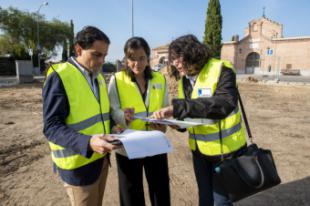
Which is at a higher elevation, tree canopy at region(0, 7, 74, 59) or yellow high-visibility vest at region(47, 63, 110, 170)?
tree canopy at region(0, 7, 74, 59)

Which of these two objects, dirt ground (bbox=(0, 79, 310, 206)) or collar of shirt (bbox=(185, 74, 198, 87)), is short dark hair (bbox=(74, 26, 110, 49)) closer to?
collar of shirt (bbox=(185, 74, 198, 87))

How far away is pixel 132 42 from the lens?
7.42 ft

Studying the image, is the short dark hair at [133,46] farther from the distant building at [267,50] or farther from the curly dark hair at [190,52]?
the distant building at [267,50]

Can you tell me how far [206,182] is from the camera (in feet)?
7.49

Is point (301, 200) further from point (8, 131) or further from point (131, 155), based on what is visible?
point (8, 131)

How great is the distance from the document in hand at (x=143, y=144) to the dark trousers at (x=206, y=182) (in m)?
0.61

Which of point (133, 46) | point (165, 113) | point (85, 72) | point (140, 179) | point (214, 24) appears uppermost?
point (214, 24)

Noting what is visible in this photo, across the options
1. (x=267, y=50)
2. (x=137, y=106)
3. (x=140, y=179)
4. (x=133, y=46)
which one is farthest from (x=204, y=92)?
(x=267, y=50)

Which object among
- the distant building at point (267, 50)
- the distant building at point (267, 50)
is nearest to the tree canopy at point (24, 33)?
the distant building at point (267, 50)

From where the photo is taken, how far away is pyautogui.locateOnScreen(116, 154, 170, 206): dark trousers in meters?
2.36

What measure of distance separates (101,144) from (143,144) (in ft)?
0.92

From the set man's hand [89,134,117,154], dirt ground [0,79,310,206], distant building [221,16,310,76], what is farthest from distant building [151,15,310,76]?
man's hand [89,134,117,154]

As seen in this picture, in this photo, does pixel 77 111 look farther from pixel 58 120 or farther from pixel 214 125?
pixel 214 125

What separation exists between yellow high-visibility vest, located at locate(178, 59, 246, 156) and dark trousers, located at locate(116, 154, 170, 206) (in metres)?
0.55
